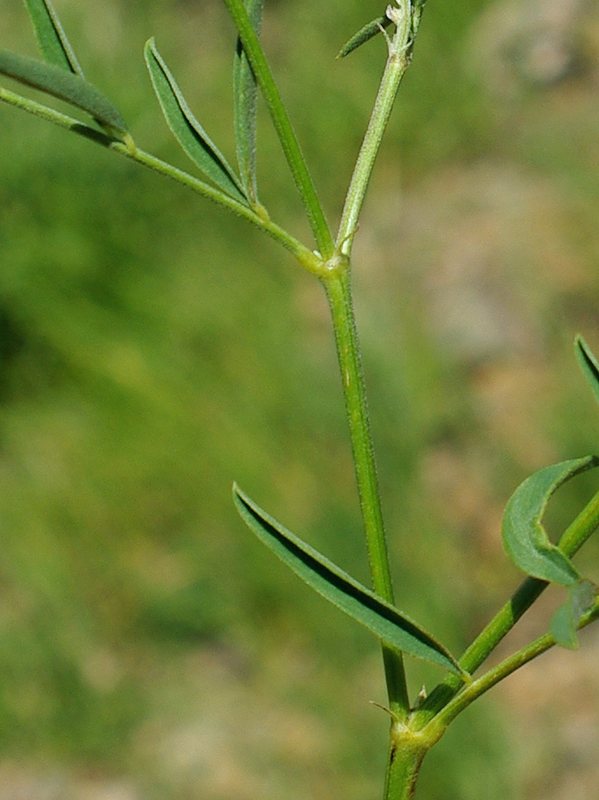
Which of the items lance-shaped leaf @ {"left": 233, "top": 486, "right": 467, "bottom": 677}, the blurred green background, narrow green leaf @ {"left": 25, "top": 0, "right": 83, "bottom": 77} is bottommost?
the blurred green background

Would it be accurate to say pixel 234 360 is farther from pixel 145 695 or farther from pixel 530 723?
pixel 530 723

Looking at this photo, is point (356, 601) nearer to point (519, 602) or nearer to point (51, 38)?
point (519, 602)

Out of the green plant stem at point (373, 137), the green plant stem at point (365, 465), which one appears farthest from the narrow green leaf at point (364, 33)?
the green plant stem at point (365, 465)

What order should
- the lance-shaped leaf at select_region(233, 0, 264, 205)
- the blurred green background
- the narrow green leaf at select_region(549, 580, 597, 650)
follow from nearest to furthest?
the narrow green leaf at select_region(549, 580, 597, 650) → the lance-shaped leaf at select_region(233, 0, 264, 205) → the blurred green background

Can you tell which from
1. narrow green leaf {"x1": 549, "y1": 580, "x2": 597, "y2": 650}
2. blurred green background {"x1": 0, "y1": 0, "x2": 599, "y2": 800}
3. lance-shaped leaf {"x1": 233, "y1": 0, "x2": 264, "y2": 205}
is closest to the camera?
narrow green leaf {"x1": 549, "y1": 580, "x2": 597, "y2": 650}

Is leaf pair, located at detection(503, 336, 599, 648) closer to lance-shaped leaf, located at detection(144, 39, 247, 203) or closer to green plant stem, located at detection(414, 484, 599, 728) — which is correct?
green plant stem, located at detection(414, 484, 599, 728)

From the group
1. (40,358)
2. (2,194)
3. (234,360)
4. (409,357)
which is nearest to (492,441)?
(409,357)

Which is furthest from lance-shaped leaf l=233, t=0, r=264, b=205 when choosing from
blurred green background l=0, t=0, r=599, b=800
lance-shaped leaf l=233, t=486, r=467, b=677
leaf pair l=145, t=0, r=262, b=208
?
blurred green background l=0, t=0, r=599, b=800
